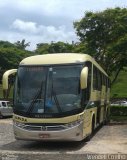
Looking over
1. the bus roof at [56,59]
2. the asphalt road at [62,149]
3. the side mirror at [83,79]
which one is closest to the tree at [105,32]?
the asphalt road at [62,149]

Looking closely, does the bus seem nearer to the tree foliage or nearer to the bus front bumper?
the bus front bumper

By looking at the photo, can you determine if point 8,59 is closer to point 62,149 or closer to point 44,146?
point 44,146

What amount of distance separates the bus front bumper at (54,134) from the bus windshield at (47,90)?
0.64m

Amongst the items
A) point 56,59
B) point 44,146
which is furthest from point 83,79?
point 44,146

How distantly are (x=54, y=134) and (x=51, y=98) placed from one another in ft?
4.07

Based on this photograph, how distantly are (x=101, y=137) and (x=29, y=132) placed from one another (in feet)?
16.5

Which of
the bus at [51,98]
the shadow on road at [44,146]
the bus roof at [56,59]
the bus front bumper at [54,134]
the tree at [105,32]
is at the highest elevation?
the tree at [105,32]

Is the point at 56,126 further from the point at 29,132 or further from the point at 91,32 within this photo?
the point at 91,32

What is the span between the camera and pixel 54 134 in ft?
50.4

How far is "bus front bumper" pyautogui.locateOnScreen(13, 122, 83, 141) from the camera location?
15367 millimetres

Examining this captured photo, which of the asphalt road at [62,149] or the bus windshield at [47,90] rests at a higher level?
the bus windshield at [47,90]

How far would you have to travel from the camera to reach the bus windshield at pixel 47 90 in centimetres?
1565

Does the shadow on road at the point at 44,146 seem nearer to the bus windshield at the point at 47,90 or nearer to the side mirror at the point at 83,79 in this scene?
the bus windshield at the point at 47,90

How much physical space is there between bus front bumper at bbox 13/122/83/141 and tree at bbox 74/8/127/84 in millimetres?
17737
